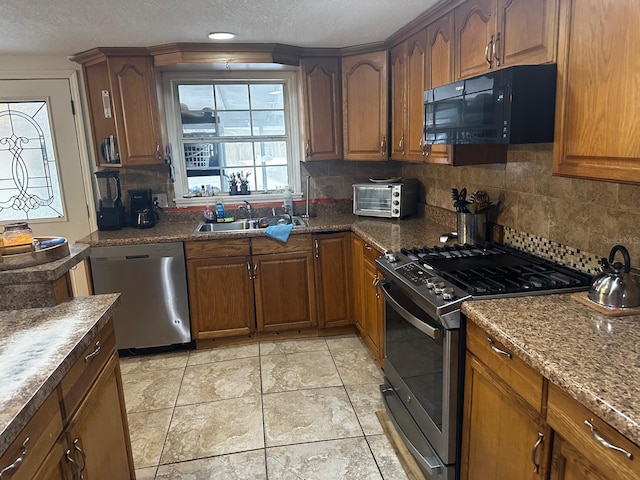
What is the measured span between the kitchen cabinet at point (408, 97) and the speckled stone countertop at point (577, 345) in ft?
4.71

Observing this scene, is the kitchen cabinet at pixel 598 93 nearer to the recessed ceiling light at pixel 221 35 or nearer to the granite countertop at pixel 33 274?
the granite countertop at pixel 33 274

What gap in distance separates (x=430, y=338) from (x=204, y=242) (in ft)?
6.14

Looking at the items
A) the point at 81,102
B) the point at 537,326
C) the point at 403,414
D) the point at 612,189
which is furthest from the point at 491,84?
the point at 81,102

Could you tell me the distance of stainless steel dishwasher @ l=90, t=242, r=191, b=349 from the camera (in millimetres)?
3131

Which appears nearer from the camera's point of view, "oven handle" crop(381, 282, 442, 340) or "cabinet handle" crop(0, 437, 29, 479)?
"cabinet handle" crop(0, 437, 29, 479)

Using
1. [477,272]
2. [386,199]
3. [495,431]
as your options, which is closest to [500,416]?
[495,431]

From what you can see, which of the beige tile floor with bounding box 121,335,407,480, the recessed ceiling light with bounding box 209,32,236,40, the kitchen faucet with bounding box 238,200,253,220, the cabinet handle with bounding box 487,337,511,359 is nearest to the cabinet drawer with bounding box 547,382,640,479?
the cabinet handle with bounding box 487,337,511,359

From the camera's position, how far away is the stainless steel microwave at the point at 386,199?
3.35 meters

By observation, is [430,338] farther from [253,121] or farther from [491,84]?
[253,121]

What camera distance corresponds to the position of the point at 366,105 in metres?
3.38

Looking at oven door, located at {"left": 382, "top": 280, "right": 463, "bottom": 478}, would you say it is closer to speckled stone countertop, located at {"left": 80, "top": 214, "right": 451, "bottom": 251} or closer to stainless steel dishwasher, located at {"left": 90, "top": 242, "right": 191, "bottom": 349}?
speckled stone countertop, located at {"left": 80, "top": 214, "right": 451, "bottom": 251}

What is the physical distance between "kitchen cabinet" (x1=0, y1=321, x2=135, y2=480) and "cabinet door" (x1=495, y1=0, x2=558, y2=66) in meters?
1.93

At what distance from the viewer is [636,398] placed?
1.02 meters

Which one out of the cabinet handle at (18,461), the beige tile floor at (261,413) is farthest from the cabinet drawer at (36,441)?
the beige tile floor at (261,413)
